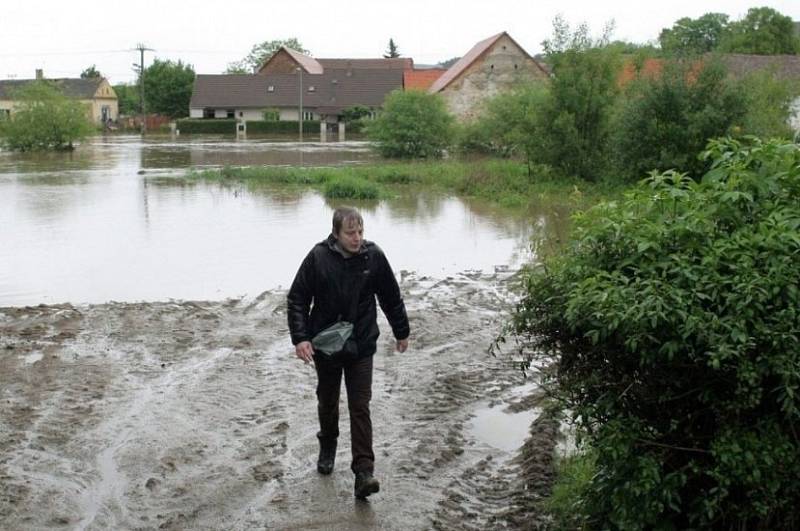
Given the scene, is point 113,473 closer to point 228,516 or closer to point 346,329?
point 228,516

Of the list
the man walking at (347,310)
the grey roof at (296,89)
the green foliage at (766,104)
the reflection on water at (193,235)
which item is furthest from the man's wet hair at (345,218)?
the grey roof at (296,89)

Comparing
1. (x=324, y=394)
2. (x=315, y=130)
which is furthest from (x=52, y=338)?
(x=315, y=130)

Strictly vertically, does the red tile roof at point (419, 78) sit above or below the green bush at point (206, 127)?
above

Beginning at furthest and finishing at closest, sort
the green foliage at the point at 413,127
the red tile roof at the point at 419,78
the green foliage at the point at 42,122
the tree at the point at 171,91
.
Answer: the tree at the point at 171,91
the red tile roof at the point at 419,78
the green foliage at the point at 42,122
the green foliage at the point at 413,127

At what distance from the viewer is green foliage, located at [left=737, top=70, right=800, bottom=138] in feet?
84.0

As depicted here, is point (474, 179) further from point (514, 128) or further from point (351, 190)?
point (514, 128)

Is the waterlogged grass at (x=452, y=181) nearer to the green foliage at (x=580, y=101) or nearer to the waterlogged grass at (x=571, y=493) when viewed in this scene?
the green foliage at (x=580, y=101)

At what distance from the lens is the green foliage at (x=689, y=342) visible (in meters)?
3.79

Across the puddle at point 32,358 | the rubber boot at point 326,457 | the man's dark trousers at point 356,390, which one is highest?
the man's dark trousers at point 356,390

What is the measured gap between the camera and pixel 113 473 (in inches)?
243

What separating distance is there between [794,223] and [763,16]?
269 ft

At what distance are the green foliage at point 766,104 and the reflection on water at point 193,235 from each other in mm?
6931

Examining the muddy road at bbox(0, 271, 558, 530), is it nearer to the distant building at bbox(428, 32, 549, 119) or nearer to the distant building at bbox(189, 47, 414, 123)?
the distant building at bbox(428, 32, 549, 119)

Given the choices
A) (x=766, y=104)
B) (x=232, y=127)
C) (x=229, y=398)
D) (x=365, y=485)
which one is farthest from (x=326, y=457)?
(x=232, y=127)
